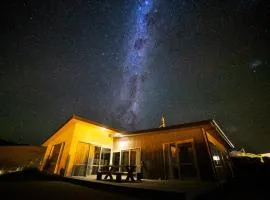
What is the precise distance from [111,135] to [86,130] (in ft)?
8.07

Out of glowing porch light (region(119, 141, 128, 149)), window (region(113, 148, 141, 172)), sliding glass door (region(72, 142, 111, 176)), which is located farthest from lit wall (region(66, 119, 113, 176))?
window (region(113, 148, 141, 172))

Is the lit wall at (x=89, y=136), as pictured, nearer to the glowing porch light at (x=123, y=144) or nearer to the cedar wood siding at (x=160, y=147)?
the glowing porch light at (x=123, y=144)

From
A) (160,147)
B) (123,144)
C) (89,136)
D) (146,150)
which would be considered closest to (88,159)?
(89,136)

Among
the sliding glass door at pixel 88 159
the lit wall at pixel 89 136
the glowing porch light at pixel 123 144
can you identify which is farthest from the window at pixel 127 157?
the lit wall at pixel 89 136

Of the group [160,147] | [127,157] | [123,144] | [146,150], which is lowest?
[127,157]

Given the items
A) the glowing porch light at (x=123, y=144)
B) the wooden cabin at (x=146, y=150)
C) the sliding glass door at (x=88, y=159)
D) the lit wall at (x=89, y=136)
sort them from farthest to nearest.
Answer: the glowing porch light at (x=123, y=144)
the sliding glass door at (x=88, y=159)
the lit wall at (x=89, y=136)
the wooden cabin at (x=146, y=150)

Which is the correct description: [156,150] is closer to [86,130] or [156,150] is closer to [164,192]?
[86,130]

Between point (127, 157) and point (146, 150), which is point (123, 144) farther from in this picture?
point (146, 150)

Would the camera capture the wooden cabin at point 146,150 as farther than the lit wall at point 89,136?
No

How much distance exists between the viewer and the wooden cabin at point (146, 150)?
935 centimetres

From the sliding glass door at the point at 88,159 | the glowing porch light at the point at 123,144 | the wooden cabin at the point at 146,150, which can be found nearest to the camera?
the wooden cabin at the point at 146,150

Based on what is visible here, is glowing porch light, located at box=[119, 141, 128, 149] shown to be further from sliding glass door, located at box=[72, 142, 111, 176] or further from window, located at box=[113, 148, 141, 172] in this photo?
sliding glass door, located at box=[72, 142, 111, 176]

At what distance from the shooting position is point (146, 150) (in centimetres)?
1135

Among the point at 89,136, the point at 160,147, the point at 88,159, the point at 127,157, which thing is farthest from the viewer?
the point at 127,157
